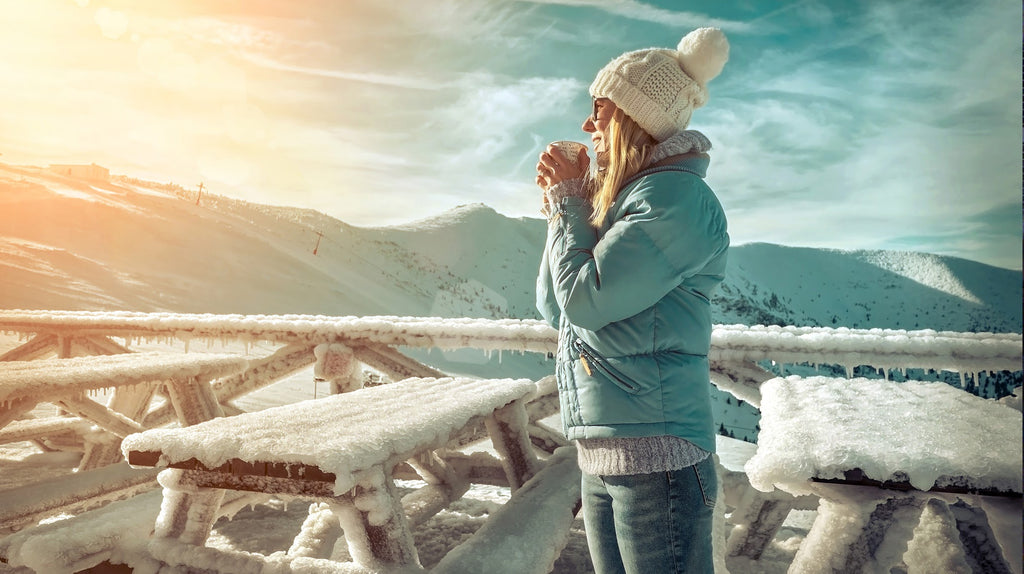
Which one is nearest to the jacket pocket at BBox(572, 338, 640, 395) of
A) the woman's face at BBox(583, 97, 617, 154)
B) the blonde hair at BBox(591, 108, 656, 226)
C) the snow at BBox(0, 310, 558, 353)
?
the blonde hair at BBox(591, 108, 656, 226)

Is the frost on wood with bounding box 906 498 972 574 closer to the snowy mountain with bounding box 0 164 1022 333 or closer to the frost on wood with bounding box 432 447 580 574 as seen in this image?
the snowy mountain with bounding box 0 164 1022 333

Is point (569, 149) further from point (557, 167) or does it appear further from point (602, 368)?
point (602, 368)

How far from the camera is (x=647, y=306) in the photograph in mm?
1545

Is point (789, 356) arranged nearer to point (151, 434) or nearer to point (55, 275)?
point (151, 434)

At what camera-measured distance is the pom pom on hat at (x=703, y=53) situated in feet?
5.99

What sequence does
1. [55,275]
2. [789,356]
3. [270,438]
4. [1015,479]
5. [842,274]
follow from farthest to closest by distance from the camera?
[842,274], [55,275], [789,356], [270,438], [1015,479]

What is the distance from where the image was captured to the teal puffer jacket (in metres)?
1.53

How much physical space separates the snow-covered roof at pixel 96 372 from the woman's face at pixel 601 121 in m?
2.70

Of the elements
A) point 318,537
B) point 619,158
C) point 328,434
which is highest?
point 619,158

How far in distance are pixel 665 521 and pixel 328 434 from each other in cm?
99

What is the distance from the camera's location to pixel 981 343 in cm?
285

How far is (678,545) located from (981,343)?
2.29 metres

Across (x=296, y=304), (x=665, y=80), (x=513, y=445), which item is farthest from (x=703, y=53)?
(x=296, y=304)

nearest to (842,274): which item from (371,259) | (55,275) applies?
(371,259)
